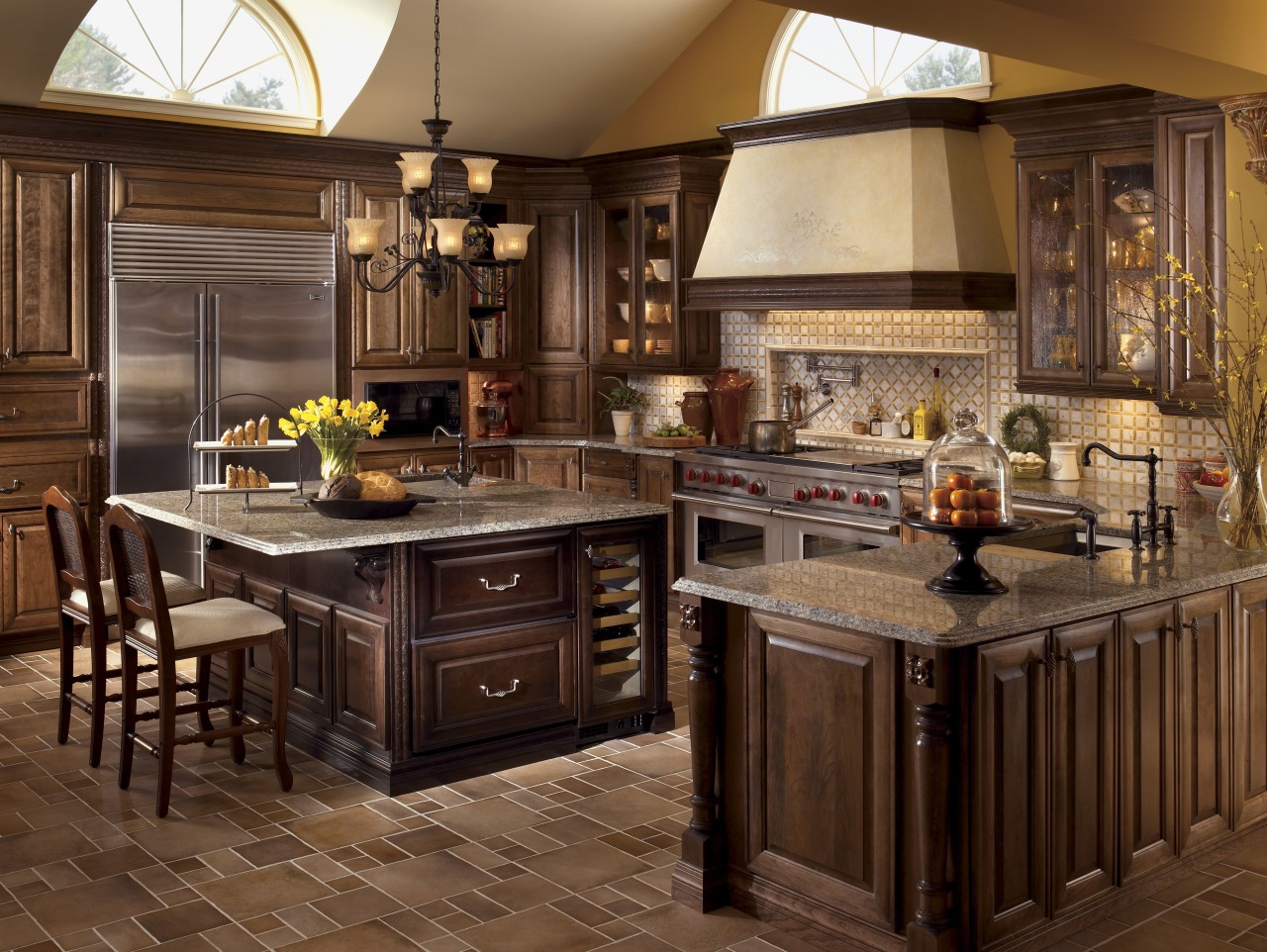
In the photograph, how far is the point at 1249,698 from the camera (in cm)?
448

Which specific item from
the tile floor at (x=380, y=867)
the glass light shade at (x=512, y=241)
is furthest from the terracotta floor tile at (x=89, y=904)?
the glass light shade at (x=512, y=241)

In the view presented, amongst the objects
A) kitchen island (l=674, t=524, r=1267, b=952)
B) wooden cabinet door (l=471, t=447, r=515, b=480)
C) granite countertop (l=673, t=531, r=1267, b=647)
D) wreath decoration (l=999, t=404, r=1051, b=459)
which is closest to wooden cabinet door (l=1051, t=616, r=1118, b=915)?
kitchen island (l=674, t=524, r=1267, b=952)

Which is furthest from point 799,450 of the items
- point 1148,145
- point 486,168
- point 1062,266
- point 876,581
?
point 876,581

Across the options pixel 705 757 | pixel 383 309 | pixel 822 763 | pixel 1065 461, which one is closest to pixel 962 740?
pixel 822 763

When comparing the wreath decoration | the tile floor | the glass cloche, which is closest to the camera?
the glass cloche

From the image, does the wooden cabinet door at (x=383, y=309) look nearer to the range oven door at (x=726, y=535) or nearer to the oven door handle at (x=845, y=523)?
the range oven door at (x=726, y=535)

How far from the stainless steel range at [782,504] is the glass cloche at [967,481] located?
2830 millimetres

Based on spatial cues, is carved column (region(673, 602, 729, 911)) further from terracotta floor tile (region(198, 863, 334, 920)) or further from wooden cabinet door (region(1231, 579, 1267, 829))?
wooden cabinet door (region(1231, 579, 1267, 829))

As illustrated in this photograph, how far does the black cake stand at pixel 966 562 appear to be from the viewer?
375 cm

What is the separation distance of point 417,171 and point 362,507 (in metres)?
1.30

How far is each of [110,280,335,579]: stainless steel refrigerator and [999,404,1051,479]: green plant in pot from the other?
3982 mm

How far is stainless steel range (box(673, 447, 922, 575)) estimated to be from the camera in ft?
22.7

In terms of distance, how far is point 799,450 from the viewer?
26.0 feet

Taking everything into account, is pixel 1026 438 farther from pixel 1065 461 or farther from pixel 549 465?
pixel 549 465
